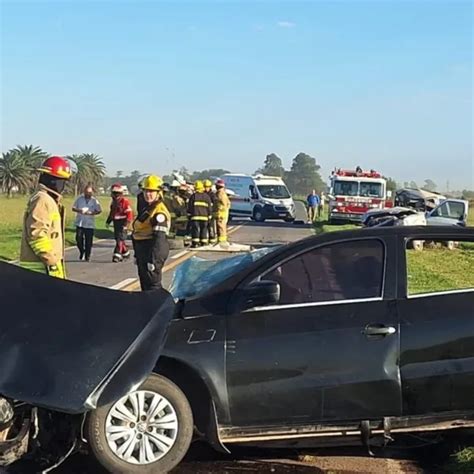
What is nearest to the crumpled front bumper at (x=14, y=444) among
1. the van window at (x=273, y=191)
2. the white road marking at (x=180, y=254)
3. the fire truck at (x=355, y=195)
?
the white road marking at (x=180, y=254)

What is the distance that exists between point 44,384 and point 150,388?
37.7 inches

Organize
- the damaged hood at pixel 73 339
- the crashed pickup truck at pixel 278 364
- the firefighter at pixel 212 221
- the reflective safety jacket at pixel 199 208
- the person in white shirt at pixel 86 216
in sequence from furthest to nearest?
the firefighter at pixel 212 221 → the reflective safety jacket at pixel 199 208 → the person in white shirt at pixel 86 216 → the crashed pickup truck at pixel 278 364 → the damaged hood at pixel 73 339

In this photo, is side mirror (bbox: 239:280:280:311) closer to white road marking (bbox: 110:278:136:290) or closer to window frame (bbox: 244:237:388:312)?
window frame (bbox: 244:237:388:312)

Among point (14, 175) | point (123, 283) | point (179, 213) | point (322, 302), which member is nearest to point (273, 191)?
point (179, 213)

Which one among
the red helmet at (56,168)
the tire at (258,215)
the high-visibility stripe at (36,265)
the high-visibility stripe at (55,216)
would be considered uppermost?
the red helmet at (56,168)

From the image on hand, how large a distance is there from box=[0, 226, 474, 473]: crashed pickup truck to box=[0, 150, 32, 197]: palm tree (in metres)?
84.1

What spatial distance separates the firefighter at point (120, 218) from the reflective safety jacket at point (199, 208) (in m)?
2.32

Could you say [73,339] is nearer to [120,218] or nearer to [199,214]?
[120,218]

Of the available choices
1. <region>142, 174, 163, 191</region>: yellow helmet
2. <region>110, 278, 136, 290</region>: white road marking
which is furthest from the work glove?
<region>110, 278, 136, 290</region>: white road marking

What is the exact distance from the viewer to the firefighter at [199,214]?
21.5m

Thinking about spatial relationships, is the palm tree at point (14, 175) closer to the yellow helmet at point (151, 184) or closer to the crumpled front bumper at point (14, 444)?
the yellow helmet at point (151, 184)

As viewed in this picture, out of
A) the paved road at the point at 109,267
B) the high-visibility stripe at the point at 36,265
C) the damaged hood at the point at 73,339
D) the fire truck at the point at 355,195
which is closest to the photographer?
the damaged hood at the point at 73,339

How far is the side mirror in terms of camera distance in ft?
16.9

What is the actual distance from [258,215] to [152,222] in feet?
110
